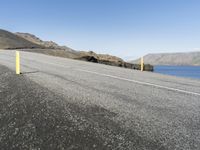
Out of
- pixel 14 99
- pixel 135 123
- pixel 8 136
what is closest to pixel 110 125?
pixel 135 123

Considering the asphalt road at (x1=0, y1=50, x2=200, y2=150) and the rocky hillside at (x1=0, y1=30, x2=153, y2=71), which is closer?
the asphalt road at (x1=0, y1=50, x2=200, y2=150)

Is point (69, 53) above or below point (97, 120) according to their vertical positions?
above

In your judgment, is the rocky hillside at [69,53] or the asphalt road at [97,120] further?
the rocky hillside at [69,53]

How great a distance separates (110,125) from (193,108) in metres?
2.21

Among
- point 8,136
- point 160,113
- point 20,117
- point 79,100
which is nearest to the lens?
point 8,136

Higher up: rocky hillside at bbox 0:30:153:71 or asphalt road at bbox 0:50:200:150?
rocky hillside at bbox 0:30:153:71

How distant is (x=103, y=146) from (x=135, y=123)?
110 cm

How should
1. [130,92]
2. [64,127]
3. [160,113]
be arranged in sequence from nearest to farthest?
[64,127] → [160,113] → [130,92]

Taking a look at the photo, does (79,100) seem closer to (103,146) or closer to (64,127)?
(64,127)

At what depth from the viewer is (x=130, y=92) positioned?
715 centimetres

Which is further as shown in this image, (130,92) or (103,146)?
(130,92)

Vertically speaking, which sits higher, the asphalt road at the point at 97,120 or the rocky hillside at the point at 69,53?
the rocky hillside at the point at 69,53

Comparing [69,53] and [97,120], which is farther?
[69,53]

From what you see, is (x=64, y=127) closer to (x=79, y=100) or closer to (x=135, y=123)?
(x=135, y=123)
